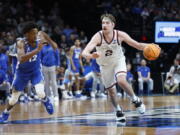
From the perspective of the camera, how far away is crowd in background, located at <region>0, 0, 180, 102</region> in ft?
73.5

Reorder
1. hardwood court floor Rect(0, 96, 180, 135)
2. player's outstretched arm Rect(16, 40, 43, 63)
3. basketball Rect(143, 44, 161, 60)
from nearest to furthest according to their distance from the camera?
hardwood court floor Rect(0, 96, 180, 135), basketball Rect(143, 44, 161, 60), player's outstretched arm Rect(16, 40, 43, 63)

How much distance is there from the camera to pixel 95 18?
25.3 m

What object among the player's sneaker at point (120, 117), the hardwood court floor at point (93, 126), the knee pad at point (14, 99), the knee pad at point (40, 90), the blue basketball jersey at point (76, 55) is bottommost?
the hardwood court floor at point (93, 126)

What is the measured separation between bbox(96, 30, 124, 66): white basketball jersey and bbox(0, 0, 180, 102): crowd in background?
38.2ft

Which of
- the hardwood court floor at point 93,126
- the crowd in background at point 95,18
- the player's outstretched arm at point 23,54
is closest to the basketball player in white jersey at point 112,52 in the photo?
the hardwood court floor at point 93,126

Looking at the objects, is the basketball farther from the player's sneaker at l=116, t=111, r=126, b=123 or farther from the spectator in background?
the spectator in background

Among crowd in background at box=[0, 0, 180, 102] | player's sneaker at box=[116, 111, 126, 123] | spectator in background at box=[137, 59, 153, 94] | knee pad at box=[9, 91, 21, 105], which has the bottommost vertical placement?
player's sneaker at box=[116, 111, 126, 123]

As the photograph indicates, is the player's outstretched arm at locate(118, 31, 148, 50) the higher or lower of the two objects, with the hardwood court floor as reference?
higher

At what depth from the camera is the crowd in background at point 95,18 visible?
2239 centimetres

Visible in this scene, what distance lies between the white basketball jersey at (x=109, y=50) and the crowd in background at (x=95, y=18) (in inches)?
→ 458

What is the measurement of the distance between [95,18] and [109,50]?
1573 cm

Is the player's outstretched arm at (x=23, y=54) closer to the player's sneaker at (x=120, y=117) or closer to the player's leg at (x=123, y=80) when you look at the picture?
the player's leg at (x=123, y=80)

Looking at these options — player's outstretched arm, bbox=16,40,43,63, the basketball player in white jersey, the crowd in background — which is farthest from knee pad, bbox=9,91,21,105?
the crowd in background

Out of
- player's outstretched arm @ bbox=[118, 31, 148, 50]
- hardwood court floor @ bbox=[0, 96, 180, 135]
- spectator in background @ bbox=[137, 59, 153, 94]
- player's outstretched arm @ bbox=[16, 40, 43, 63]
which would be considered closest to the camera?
hardwood court floor @ bbox=[0, 96, 180, 135]
